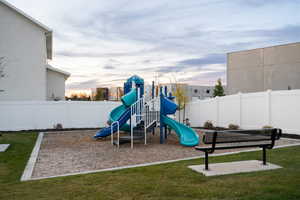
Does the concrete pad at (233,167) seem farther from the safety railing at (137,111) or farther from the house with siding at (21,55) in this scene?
the house with siding at (21,55)

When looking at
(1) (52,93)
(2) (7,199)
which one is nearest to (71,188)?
(2) (7,199)

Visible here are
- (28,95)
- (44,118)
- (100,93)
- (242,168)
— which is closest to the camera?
(242,168)

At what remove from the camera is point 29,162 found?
8.71 meters

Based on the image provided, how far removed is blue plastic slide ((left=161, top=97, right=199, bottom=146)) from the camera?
11851 mm

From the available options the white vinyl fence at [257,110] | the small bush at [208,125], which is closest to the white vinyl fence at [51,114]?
the small bush at [208,125]

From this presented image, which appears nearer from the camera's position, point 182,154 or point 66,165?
point 66,165

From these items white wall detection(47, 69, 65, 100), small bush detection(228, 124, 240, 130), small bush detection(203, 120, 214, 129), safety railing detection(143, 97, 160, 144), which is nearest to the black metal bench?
safety railing detection(143, 97, 160, 144)

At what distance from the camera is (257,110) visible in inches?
642

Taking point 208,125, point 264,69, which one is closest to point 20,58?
point 208,125

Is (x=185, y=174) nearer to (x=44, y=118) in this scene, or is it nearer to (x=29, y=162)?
(x=29, y=162)

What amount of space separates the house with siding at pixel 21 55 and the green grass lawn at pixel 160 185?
1488cm

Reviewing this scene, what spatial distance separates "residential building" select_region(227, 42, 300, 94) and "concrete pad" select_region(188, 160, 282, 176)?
33399 mm

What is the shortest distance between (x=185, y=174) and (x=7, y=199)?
3.56m

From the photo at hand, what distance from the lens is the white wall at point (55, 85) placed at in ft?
83.8
